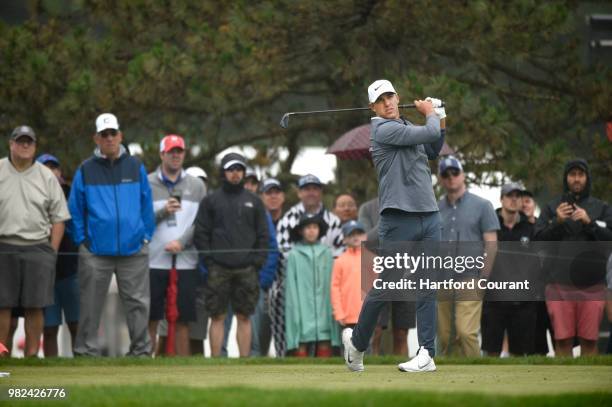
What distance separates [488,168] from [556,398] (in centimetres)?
1018

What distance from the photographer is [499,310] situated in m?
13.7

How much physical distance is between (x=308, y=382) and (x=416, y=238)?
155cm

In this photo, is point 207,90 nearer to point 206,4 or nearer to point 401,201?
point 206,4

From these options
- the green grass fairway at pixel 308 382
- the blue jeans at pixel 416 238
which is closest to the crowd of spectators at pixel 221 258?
the green grass fairway at pixel 308 382

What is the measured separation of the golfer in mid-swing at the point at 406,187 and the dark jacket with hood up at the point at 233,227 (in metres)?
3.68

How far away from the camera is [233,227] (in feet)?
45.2

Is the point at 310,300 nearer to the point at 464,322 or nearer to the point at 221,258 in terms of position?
the point at 221,258

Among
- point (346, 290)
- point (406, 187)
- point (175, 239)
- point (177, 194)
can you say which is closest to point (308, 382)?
point (406, 187)

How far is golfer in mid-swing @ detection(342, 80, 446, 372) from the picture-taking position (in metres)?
9.90

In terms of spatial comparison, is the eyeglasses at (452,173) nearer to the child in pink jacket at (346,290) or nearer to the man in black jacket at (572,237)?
the man in black jacket at (572,237)

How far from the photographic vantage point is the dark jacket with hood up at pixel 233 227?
13.7 meters

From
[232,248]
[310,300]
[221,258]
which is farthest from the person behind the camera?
[310,300]

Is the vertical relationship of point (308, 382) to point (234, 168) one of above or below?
below

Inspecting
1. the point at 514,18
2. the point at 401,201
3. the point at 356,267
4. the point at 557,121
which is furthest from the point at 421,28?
the point at 401,201
